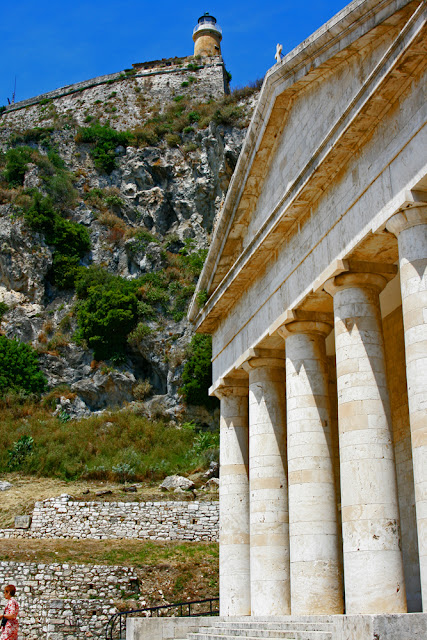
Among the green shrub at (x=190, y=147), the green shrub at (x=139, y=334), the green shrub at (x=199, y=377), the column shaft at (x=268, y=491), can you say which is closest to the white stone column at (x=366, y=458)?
the column shaft at (x=268, y=491)

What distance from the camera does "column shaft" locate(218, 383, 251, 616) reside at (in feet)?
50.3

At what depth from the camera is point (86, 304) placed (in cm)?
4741

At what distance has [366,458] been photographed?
33.7 ft

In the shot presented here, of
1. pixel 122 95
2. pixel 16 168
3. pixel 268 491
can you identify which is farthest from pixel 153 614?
pixel 122 95

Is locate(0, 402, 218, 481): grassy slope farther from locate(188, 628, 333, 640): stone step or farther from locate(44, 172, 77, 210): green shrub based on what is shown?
locate(188, 628, 333, 640): stone step

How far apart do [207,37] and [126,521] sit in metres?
54.1

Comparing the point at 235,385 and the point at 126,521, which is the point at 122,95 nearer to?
the point at 126,521

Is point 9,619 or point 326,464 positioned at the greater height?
point 326,464

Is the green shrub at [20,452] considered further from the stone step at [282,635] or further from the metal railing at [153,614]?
the stone step at [282,635]

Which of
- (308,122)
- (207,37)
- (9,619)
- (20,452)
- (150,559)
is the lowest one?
(9,619)

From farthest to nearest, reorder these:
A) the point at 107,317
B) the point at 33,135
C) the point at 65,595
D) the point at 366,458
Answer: the point at 33,135
the point at 107,317
the point at 65,595
the point at 366,458

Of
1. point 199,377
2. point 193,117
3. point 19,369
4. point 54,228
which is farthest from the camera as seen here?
point 193,117

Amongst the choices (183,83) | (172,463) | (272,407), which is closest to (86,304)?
(172,463)

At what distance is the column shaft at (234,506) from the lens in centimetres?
1532
